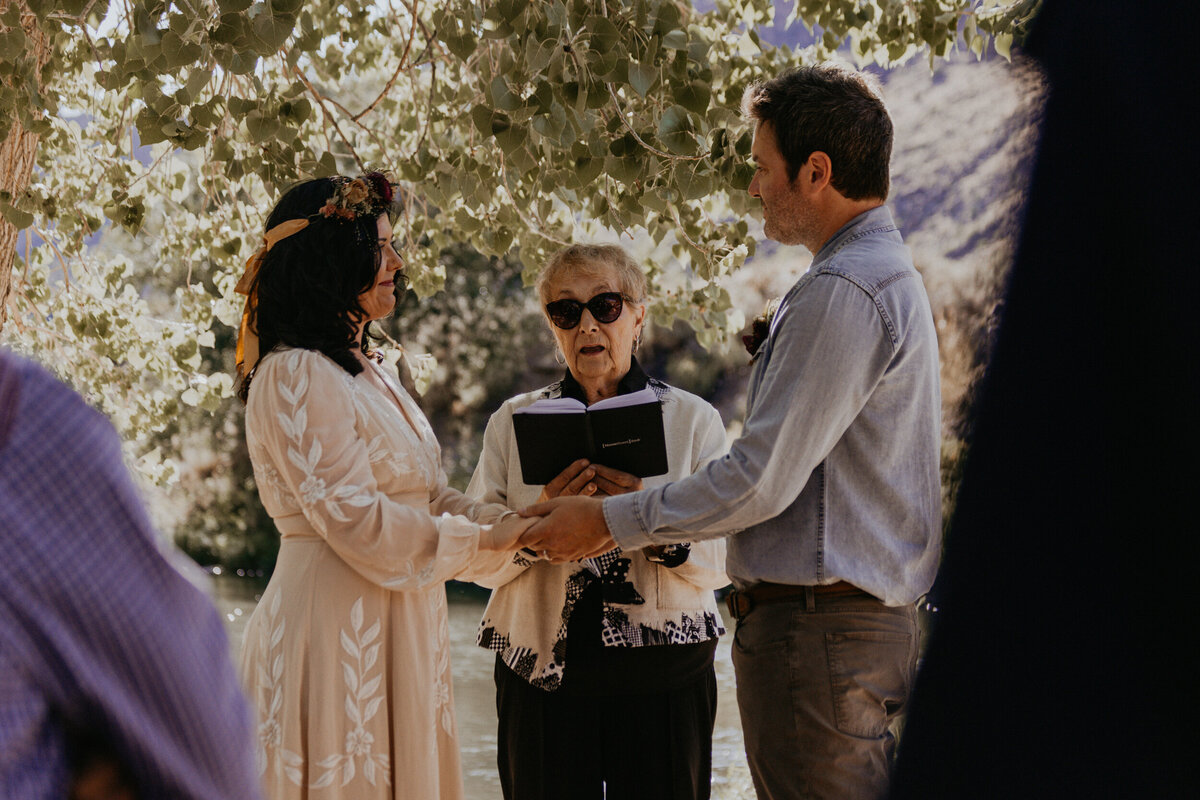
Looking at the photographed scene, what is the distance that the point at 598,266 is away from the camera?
3279mm

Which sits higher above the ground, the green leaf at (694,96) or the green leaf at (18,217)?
the green leaf at (694,96)

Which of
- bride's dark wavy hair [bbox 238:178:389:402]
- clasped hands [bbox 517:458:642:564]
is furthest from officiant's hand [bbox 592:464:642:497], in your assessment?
bride's dark wavy hair [bbox 238:178:389:402]

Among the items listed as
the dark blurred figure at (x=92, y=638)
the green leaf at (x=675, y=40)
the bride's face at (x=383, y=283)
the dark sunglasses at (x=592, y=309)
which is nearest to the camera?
the dark blurred figure at (x=92, y=638)

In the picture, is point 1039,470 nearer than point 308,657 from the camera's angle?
Yes

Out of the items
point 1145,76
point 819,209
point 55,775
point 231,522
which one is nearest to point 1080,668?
point 1145,76

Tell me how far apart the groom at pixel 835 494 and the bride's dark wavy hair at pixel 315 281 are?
40.1 inches

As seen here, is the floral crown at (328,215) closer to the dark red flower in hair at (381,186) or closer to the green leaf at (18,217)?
the dark red flower in hair at (381,186)

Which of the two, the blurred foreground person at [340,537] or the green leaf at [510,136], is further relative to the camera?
the green leaf at [510,136]

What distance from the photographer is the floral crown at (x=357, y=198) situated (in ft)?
9.29

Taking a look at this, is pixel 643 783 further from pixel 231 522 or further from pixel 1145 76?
pixel 231 522

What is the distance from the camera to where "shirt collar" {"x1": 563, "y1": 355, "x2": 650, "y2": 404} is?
329 cm

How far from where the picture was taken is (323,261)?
278cm

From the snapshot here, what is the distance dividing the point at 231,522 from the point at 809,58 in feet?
70.1

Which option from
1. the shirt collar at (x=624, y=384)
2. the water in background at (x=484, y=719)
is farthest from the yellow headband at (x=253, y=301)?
the water in background at (x=484, y=719)
